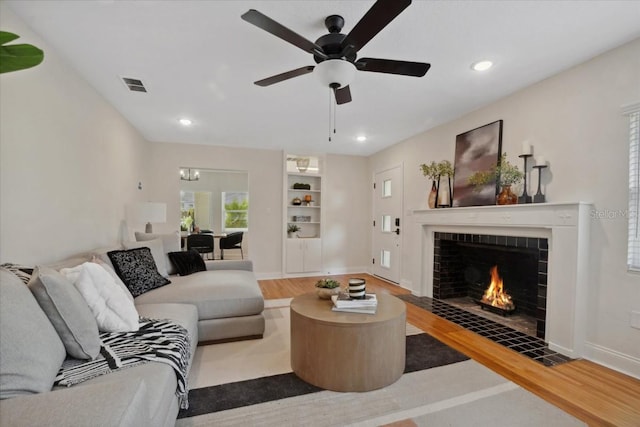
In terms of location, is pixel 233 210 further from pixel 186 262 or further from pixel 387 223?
pixel 186 262

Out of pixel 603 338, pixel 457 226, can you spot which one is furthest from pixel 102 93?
pixel 603 338

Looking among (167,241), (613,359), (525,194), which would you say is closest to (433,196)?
(525,194)

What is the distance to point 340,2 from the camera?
1791 mm

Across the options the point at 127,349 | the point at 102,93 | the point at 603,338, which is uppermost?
the point at 102,93

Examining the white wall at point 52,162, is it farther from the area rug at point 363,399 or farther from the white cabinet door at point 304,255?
the white cabinet door at point 304,255

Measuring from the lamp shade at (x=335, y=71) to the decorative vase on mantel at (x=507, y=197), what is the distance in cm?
216

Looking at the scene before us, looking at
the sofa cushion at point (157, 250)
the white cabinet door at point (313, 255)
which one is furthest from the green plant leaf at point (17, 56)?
the white cabinet door at point (313, 255)

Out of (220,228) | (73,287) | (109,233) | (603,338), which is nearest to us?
(73,287)

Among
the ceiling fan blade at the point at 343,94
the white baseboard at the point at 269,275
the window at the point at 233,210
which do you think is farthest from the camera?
the window at the point at 233,210

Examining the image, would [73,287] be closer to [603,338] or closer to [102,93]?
[102,93]

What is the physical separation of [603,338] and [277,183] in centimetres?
479

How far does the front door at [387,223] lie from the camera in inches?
199

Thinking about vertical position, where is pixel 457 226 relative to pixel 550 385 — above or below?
above

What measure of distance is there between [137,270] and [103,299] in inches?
40.5
